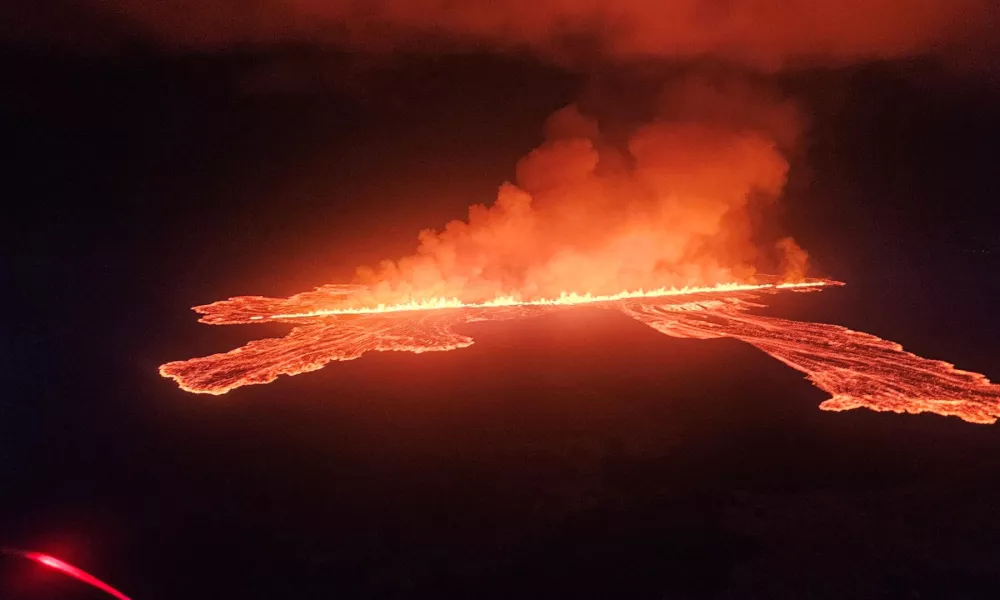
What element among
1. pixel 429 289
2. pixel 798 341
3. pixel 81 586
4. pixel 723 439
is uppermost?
pixel 429 289

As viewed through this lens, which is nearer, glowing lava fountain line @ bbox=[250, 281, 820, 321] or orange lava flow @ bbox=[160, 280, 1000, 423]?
orange lava flow @ bbox=[160, 280, 1000, 423]

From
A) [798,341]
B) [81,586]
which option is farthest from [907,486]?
[81,586]

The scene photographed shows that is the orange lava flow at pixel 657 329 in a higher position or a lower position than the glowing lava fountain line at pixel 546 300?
lower

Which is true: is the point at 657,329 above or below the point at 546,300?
below

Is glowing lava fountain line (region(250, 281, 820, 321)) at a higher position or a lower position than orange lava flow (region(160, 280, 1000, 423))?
higher

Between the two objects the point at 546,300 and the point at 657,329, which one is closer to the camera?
the point at 657,329

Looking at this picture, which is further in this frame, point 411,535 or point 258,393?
point 258,393

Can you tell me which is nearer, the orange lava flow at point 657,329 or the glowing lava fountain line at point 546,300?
the orange lava flow at point 657,329

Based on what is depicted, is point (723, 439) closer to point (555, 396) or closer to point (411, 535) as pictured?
point (555, 396)
